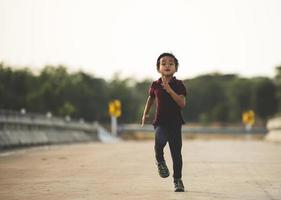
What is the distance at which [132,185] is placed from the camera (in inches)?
307

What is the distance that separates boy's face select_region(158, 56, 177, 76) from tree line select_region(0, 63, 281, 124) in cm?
7708

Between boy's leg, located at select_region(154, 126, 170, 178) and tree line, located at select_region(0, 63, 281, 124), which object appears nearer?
boy's leg, located at select_region(154, 126, 170, 178)

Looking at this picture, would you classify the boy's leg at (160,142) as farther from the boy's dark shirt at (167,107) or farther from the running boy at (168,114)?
the boy's dark shirt at (167,107)

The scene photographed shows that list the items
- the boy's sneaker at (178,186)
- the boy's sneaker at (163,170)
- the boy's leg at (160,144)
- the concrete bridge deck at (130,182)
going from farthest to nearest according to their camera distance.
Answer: the boy's leg at (160,144) < the boy's sneaker at (163,170) < the boy's sneaker at (178,186) < the concrete bridge deck at (130,182)

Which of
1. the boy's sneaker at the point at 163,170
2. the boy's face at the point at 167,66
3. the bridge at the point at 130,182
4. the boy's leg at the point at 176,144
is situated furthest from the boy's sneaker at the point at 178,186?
the boy's face at the point at 167,66

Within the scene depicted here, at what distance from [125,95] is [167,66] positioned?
413ft

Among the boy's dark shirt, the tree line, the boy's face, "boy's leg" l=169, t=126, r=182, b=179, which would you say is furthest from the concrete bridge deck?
the tree line

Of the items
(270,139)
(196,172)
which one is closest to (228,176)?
(196,172)

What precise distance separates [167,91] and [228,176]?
2302 mm

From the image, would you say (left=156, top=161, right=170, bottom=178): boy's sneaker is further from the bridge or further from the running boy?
the bridge

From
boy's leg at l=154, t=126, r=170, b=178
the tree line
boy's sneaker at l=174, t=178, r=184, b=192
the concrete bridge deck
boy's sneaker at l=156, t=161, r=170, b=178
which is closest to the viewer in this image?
the concrete bridge deck

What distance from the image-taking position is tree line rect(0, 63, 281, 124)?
345ft

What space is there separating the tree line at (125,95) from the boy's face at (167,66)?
77.1 metres

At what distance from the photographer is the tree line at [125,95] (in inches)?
4138
